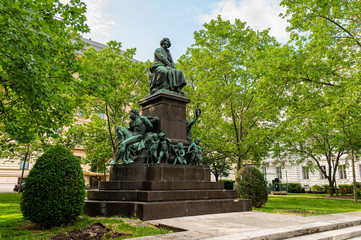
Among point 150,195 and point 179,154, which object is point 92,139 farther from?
point 150,195

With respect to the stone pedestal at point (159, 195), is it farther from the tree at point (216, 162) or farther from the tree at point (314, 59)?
the tree at point (216, 162)

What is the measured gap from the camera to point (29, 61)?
225 inches

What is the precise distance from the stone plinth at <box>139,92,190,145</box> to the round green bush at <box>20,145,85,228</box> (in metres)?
4.54

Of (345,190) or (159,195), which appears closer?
(159,195)

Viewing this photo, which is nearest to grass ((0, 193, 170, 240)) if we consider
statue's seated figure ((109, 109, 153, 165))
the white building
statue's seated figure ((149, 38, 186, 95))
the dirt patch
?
the dirt patch

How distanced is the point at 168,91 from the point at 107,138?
47.2 feet

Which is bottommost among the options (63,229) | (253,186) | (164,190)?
(63,229)

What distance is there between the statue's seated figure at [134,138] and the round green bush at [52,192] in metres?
2.92

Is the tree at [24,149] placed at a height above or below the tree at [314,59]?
below

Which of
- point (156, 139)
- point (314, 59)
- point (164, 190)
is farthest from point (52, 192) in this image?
point (314, 59)

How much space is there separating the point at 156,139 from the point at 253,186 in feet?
18.6

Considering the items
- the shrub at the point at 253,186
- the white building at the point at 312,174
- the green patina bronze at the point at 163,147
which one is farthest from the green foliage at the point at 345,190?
the green patina bronze at the point at 163,147

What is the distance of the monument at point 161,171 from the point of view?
8.08m

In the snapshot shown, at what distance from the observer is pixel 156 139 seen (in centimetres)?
972
